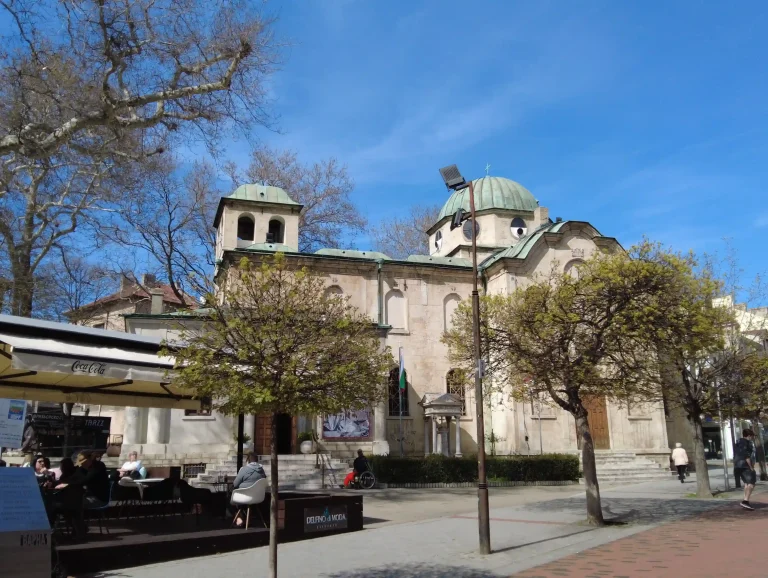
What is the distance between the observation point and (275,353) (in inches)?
299

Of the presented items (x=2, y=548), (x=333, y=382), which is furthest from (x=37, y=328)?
(x=333, y=382)

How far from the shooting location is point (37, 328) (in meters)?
9.10

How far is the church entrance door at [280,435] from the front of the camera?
1022 inches

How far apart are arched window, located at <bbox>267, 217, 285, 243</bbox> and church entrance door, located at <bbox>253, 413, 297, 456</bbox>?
10.4 meters

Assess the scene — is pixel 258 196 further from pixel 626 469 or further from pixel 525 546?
pixel 525 546

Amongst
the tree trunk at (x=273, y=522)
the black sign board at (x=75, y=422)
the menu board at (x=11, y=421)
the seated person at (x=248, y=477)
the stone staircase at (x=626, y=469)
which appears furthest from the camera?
the stone staircase at (x=626, y=469)

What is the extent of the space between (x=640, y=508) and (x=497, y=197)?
24.1 meters

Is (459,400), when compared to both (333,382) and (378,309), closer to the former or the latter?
(378,309)

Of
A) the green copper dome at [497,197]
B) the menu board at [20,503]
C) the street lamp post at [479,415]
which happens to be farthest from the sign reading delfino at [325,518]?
the green copper dome at [497,197]

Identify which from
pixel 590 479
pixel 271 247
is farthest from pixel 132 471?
pixel 271 247

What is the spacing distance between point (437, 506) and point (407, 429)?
11483 millimetres

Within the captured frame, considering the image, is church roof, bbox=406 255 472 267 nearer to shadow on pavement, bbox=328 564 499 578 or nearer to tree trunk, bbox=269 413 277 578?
shadow on pavement, bbox=328 564 499 578

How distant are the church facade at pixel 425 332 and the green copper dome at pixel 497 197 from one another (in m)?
3.84

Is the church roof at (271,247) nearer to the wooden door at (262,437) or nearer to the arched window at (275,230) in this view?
the arched window at (275,230)
